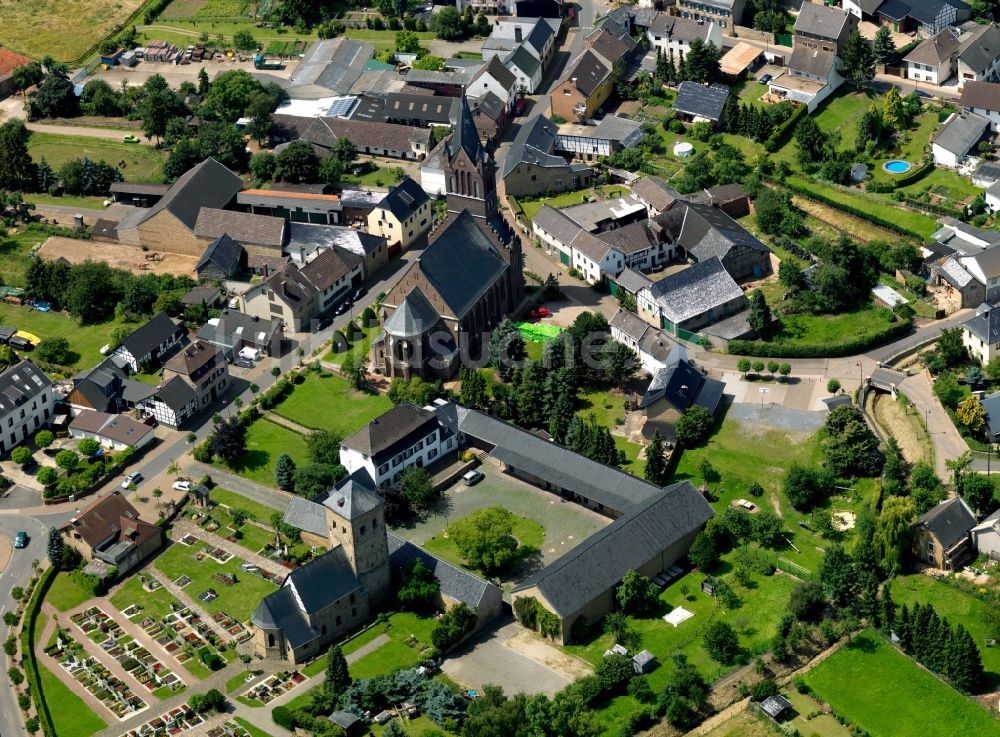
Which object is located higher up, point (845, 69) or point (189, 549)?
point (845, 69)

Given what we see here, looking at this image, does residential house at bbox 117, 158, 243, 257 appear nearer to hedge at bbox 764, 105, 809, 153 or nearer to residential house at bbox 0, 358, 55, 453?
residential house at bbox 0, 358, 55, 453

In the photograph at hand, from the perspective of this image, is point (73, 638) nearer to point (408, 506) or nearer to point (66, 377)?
point (408, 506)

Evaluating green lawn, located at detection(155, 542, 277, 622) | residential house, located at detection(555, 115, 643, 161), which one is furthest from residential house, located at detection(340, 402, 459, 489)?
residential house, located at detection(555, 115, 643, 161)

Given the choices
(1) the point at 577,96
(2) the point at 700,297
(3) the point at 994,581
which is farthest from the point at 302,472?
(1) the point at 577,96

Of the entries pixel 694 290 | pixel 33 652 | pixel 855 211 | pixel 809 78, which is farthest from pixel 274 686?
pixel 809 78

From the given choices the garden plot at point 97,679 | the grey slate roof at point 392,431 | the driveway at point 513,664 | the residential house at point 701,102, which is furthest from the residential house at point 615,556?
the residential house at point 701,102

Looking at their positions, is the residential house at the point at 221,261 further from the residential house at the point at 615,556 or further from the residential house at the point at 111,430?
the residential house at the point at 615,556
